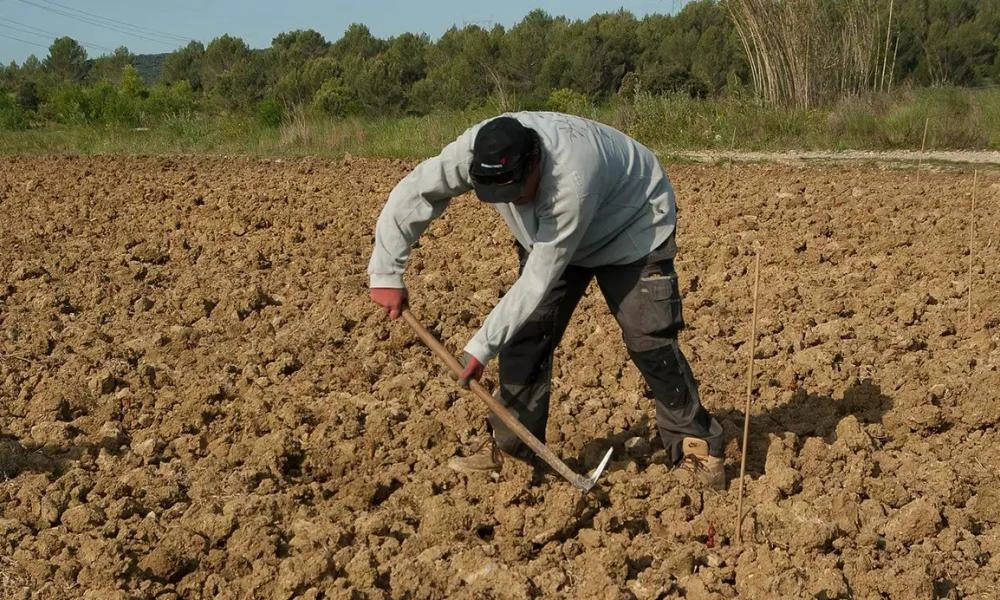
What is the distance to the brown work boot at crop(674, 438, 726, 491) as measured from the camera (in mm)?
3939

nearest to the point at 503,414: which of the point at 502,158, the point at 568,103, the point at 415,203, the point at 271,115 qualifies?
the point at 415,203

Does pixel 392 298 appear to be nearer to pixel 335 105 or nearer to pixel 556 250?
pixel 556 250

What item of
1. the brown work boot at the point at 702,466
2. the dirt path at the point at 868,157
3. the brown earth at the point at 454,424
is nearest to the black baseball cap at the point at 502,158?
the brown earth at the point at 454,424

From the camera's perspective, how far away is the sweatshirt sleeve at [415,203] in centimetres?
340

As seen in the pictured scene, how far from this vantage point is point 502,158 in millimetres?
3092

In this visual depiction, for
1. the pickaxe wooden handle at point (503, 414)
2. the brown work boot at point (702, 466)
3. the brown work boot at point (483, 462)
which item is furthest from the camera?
the brown work boot at point (483, 462)

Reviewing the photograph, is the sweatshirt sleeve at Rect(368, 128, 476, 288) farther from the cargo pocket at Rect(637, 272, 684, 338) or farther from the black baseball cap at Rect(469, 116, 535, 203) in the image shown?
the cargo pocket at Rect(637, 272, 684, 338)

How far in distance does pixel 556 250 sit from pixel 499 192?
0.84ft

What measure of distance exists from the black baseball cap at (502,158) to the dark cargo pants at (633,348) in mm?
684

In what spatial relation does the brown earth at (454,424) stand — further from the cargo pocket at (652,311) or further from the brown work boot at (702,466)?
the cargo pocket at (652,311)

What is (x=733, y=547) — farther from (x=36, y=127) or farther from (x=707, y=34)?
(x=707, y=34)

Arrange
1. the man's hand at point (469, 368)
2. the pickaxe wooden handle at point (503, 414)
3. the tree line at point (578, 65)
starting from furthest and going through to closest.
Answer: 1. the tree line at point (578, 65)
2. the pickaxe wooden handle at point (503, 414)
3. the man's hand at point (469, 368)

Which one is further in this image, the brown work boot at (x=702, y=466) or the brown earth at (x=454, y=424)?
the brown work boot at (x=702, y=466)

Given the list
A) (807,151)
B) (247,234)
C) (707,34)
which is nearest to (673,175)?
(807,151)
